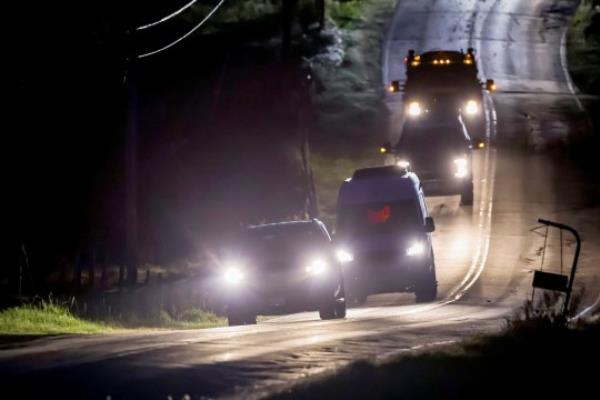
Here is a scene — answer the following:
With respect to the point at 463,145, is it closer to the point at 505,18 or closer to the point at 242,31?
the point at 242,31

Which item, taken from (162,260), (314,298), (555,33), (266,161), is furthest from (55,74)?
(555,33)

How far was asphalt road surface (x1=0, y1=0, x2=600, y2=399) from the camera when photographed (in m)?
15.6

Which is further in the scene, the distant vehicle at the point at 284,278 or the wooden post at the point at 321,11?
the wooden post at the point at 321,11

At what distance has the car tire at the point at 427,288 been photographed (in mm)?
30250

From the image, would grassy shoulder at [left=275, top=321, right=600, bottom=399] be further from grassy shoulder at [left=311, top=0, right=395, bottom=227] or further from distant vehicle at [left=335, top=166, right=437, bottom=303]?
grassy shoulder at [left=311, top=0, right=395, bottom=227]

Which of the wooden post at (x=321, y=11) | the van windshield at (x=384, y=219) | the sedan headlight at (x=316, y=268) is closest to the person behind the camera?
the sedan headlight at (x=316, y=268)

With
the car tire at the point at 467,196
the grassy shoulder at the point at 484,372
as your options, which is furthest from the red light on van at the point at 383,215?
the car tire at the point at 467,196

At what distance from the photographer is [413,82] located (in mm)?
52438

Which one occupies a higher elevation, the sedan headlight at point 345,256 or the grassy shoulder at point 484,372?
the sedan headlight at point 345,256

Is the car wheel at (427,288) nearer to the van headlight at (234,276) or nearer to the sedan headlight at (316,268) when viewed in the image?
the sedan headlight at (316,268)

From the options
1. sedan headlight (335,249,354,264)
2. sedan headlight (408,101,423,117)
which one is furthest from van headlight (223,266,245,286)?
sedan headlight (408,101,423,117)

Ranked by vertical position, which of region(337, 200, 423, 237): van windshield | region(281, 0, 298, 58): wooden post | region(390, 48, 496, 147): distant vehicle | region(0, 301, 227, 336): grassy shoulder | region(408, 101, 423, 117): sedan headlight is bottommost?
region(0, 301, 227, 336): grassy shoulder

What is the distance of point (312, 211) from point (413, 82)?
10595 millimetres

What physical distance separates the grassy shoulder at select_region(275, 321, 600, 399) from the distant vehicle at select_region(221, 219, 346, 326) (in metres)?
8.51
